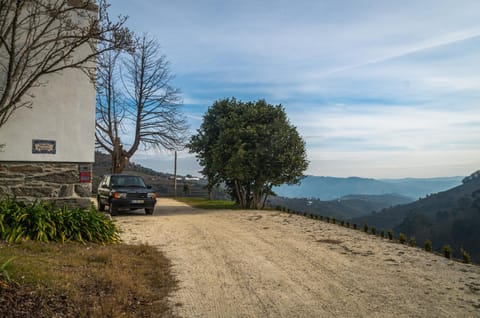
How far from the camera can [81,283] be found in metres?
5.41

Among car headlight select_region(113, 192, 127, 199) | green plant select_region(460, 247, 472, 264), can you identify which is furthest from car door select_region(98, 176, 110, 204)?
green plant select_region(460, 247, 472, 264)

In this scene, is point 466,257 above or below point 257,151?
below

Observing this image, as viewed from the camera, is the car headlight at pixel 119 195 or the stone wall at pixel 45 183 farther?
the car headlight at pixel 119 195

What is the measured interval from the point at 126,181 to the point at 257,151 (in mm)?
7055

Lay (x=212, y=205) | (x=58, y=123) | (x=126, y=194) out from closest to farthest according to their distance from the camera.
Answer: (x=58, y=123) → (x=126, y=194) → (x=212, y=205)

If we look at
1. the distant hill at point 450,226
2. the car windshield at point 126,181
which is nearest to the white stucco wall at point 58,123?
the car windshield at point 126,181

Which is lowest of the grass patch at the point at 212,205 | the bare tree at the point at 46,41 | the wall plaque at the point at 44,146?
the grass patch at the point at 212,205

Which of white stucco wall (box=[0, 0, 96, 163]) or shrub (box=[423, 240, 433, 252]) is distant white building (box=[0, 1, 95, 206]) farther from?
shrub (box=[423, 240, 433, 252])

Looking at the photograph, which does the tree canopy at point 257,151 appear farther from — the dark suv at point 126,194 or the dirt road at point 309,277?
the dirt road at point 309,277

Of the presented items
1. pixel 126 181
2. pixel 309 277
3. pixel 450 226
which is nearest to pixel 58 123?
pixel 126 181

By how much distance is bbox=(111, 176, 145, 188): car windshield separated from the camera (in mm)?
16188

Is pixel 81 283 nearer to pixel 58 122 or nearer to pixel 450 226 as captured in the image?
pixel 58 122

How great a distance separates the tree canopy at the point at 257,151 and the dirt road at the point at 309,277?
889 centimetres

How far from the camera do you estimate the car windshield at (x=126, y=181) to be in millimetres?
16188
